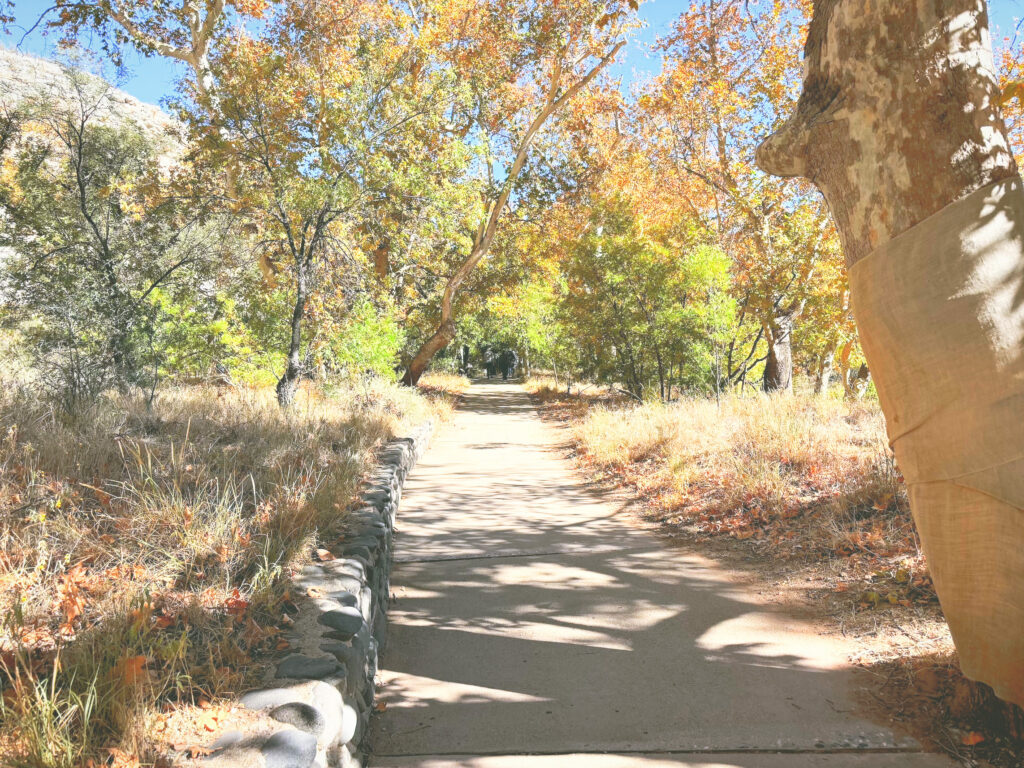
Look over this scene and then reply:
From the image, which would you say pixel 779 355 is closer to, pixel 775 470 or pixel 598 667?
pixel 775 470

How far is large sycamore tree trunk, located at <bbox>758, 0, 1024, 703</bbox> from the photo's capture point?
2594 millimetres

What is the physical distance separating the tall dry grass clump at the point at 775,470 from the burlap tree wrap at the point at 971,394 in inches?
89.1

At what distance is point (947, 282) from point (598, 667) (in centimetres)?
275

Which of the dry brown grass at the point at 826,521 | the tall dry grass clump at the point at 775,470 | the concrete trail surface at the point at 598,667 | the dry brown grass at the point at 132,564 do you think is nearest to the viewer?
the dry brown grass at the point at 132,564

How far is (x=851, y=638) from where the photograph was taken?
3969mm

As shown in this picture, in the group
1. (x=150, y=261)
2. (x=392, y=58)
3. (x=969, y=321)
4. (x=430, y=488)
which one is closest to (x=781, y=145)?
(x=969, y=321)

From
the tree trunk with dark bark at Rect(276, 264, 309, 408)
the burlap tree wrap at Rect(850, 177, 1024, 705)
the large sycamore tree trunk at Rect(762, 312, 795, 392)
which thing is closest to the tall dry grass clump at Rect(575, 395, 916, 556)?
the burlap tree wrap at Rect(850, 177, 1024, 705)

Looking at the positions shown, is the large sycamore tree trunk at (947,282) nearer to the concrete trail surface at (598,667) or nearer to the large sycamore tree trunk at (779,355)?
the concrete trail surface at (598,667)

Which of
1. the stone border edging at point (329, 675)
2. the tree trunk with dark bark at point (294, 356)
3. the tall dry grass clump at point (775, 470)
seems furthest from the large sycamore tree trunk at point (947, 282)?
the tree trunk with dark bark at point (294, 356)

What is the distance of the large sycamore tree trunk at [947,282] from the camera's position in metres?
2.59

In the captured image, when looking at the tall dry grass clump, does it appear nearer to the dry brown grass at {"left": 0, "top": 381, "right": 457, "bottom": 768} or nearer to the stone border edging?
the stone border edging

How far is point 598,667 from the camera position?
12.6ft

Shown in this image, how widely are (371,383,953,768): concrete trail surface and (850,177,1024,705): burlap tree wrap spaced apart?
2.33ft

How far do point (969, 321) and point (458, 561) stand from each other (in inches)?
173
